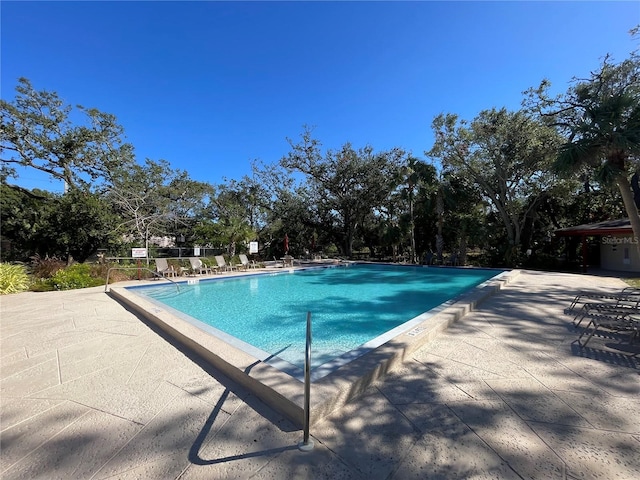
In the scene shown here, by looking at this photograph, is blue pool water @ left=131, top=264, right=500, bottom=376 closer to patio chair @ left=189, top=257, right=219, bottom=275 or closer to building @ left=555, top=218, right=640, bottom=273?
patio chair @ left=189, top=257, right=219, bottom=275

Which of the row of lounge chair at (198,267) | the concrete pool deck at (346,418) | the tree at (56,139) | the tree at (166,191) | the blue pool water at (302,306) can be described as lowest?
the blue pool water at (302,306)

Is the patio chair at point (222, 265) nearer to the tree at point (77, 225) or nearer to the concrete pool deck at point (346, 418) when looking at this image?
the tree at point (77, 225)

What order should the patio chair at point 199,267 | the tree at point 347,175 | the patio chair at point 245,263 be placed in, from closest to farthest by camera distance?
the patio chair at point 199,267 < the patio chair at point 245,263 < the tree at point 347,175

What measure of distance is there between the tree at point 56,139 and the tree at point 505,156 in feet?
73.7

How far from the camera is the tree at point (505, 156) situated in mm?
15328

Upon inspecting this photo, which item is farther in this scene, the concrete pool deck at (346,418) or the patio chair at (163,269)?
the patio chair at (163,269)

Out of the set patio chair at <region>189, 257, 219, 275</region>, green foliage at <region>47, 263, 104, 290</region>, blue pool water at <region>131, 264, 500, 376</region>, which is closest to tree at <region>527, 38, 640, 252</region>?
blue pool water at <region>131, 264, 500, 376</region>

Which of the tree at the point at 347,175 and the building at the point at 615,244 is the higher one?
the tree at the point at 347,175

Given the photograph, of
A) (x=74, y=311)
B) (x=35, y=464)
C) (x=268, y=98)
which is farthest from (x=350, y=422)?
(x=268, y=98)

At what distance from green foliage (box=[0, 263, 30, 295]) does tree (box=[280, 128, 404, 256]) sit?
17.6m

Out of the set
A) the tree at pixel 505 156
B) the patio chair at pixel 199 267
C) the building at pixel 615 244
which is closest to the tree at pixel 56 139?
the patio chair at pixel 199 267

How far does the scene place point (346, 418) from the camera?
2.34m

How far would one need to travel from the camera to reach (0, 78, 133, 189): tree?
17.1 meters

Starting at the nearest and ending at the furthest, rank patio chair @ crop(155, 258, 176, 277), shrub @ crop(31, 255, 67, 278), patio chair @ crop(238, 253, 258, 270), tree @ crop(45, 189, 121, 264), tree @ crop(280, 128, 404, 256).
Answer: shrub @ crop(31, 255, 67, 278)
patio chair @ crop(155, 258, 176, 277)
tree @ crop(45, 189, 121, 264)
patio chair @ crop(238, 253, 258, 270)
tree @ crop(280, 128, 404, 256)
